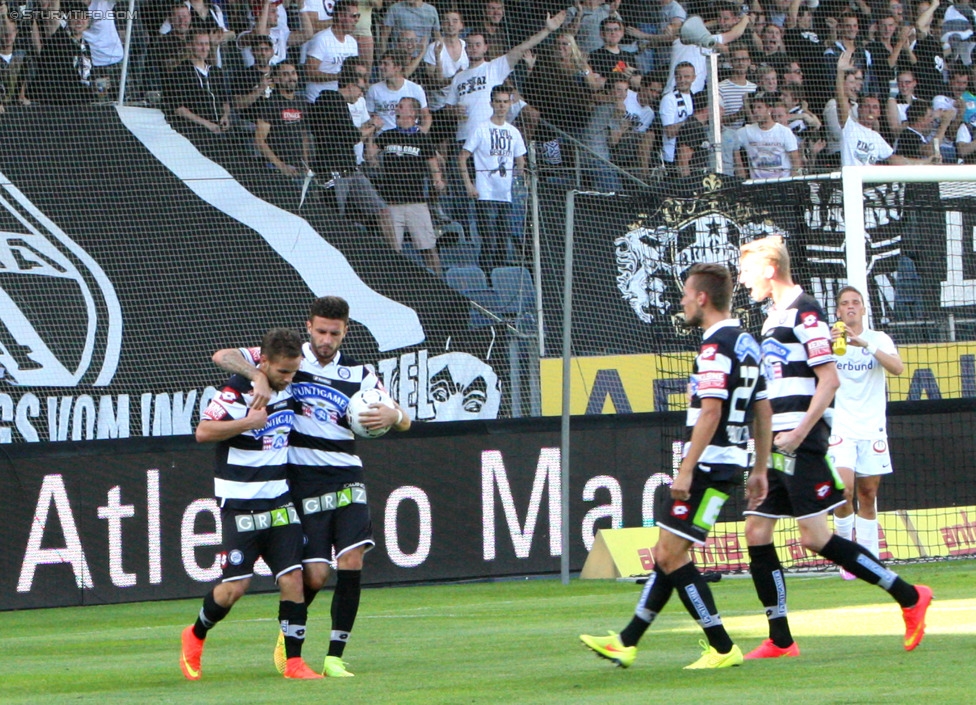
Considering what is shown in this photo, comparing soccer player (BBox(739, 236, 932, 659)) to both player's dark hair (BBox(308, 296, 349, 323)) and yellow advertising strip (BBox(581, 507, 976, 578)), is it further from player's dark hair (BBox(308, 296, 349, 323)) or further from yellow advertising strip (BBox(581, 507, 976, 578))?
yellow advertising strip (BBox(581, 507, 976, 578))

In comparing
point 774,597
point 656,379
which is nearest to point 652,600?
point 774,597

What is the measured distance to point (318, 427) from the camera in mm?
7828

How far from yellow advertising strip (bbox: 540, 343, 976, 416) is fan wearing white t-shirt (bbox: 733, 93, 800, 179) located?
3.27 m

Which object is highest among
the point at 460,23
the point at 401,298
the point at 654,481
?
the point at 460,23

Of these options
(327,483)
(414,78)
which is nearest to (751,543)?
(327,483)

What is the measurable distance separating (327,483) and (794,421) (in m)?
2.47

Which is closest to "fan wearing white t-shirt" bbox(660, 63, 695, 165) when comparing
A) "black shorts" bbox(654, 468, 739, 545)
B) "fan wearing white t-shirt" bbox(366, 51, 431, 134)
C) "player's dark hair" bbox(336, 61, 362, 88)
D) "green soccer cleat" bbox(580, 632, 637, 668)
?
"fan wearing white t-shirt" bbox(366, 51, 431, 134)

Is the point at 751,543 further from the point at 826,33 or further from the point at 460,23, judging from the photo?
the point at 826,33

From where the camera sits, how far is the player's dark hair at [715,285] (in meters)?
7.01

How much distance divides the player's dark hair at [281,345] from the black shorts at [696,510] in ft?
6.61

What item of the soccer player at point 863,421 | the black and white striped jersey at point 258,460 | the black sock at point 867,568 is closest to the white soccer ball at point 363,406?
the black and white striped jersey at point 258,460

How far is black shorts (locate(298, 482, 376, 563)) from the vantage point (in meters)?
7.80

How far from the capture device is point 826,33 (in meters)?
20.0

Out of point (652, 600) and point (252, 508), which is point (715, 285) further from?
point (252, 508)
